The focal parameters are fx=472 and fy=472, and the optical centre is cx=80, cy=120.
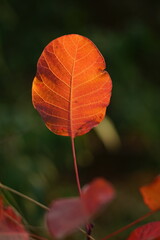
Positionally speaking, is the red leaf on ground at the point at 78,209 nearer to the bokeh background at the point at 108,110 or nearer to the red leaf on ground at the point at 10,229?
the red leaf on ground at the point at 10,229

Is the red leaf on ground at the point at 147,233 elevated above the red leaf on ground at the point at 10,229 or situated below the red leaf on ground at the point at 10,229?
below

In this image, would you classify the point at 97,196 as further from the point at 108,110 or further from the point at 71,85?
the point at 108,110

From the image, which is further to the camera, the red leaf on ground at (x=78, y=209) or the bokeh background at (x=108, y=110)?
the bokeh background at (x=108, y=110)

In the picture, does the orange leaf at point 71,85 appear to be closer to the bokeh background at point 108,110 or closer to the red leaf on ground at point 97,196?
the red leaf on ground at point 97,196

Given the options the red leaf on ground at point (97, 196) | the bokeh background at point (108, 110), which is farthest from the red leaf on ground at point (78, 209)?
the bokeh background at point (108, 110)

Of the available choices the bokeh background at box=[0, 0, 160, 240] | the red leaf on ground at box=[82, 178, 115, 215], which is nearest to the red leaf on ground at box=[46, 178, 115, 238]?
the red leaf on ground at box=[82, 178, 115, 215]

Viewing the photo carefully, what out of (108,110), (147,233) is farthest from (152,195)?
(108,110)

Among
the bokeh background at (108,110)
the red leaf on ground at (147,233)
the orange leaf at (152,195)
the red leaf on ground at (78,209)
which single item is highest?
the red leaf on ground at (78,209)
